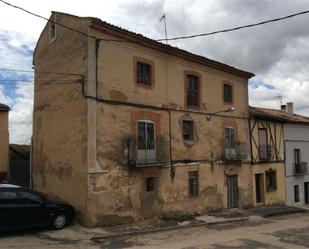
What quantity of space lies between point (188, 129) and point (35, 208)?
911cm

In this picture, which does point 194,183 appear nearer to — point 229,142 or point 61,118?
point 229,142

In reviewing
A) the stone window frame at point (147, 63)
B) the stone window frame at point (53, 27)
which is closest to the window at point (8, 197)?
the stone window frame at point (147, 63)

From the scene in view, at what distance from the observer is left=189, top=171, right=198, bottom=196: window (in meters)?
21.2

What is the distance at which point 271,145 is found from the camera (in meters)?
27.8

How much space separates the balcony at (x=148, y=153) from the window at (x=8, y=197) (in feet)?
16.5

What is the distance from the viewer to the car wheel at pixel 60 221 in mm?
15508

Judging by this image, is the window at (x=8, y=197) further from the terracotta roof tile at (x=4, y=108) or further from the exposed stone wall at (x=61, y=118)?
the terracotta roof tile at (x=4, y=108)

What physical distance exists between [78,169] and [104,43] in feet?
16.7

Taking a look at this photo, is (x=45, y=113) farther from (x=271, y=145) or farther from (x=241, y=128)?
(x=271, y=145)

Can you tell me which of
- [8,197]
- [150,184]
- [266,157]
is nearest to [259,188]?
[266,157]

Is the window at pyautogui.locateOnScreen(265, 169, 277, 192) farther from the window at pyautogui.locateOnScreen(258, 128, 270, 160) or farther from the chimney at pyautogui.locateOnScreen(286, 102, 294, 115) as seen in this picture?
the chimney at pyautogui.locateOnScreen(286, 102, 294, 115)

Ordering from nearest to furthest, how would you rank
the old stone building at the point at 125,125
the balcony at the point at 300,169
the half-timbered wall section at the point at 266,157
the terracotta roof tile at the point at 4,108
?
the old stone building at the point at 125,125 → the terracotta roof tile at the point at 4,108 → the half-timbered wall section at the point at 266,157 → the balcony at the point at 300,169

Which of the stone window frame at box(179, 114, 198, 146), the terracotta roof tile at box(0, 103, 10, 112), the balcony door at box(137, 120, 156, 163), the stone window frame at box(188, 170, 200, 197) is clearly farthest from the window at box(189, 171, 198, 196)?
the terracotta roof tile at box(0, 103, 10, 112)

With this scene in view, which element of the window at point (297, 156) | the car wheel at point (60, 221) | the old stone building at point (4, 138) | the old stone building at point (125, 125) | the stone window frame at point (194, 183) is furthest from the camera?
the window at point (297, 156)
